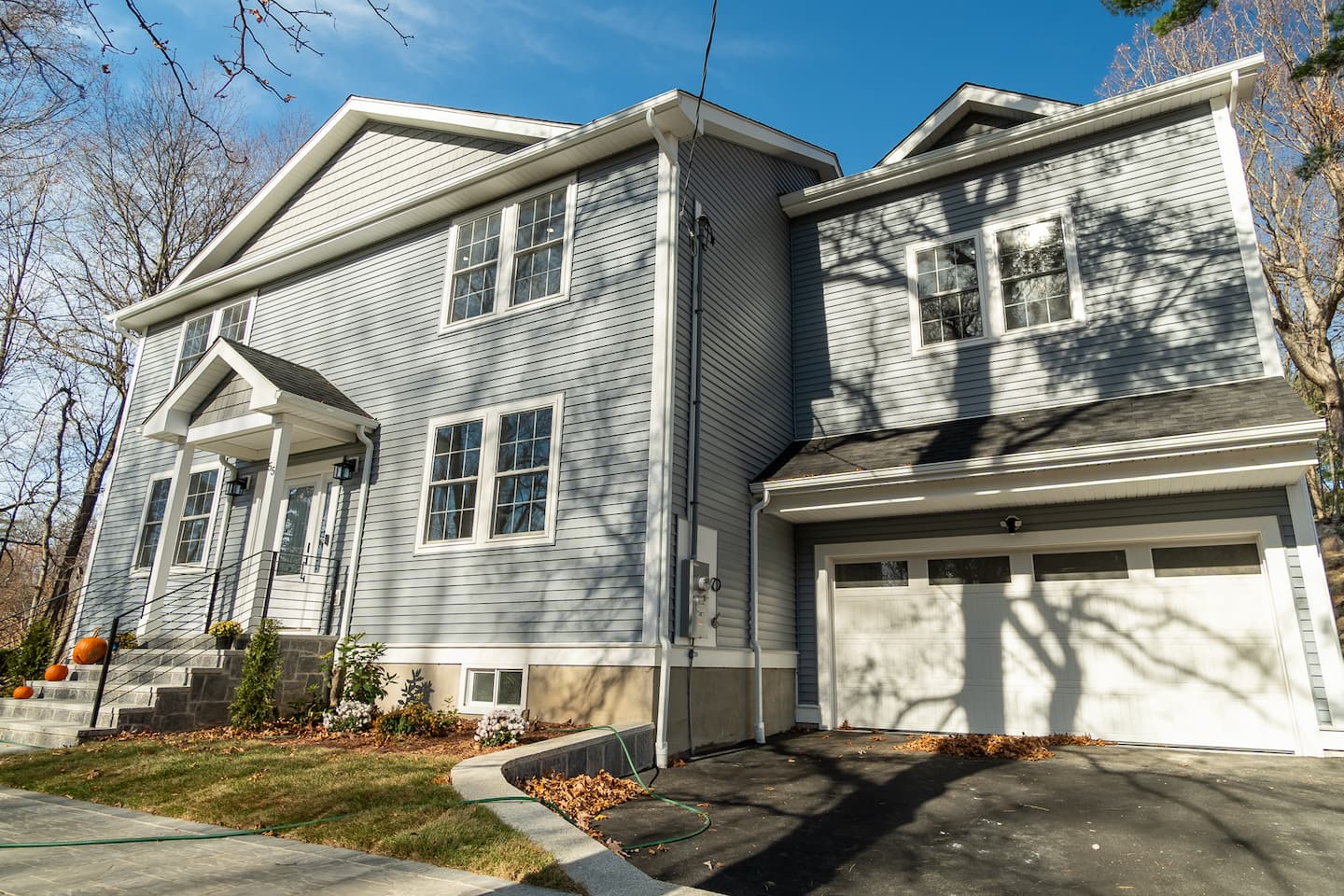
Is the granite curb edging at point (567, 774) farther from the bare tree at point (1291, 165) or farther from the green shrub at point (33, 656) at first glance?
the bare tree at point (1291, 165)

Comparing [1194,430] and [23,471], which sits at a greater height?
[23,471]

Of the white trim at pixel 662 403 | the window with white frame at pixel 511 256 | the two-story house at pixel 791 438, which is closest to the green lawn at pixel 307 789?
the two-story house at pixel 791 438

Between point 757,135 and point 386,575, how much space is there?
7.15 metres

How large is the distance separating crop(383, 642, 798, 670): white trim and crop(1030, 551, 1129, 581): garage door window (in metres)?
2.95

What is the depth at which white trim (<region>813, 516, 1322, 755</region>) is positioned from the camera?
7.02 meters

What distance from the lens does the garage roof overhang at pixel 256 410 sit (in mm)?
9484

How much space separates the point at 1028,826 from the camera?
4754mm

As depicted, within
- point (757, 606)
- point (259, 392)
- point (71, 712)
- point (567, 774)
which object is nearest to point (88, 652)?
point (71, 712)

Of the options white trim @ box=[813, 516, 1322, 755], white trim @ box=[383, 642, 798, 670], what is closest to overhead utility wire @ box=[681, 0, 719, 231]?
white trim @ box=[813, 516, 1322, 755]

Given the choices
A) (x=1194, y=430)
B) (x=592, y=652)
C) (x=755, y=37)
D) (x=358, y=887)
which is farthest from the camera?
(x=592, y=652)

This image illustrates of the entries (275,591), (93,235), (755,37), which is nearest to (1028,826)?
(755,37)

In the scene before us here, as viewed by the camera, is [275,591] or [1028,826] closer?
[1028,826]

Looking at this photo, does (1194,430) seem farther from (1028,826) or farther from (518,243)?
(518,243)

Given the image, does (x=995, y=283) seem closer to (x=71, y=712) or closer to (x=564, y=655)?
(x=564, y=655)
